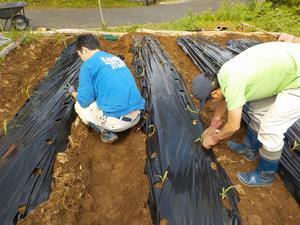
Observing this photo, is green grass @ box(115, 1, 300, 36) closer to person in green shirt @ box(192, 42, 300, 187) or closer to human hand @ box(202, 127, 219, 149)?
human hand @ box(202, 127, 219, 149)

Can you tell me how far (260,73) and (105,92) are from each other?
1484mm

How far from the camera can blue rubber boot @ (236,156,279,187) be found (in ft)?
8.68

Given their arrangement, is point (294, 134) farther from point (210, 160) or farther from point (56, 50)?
point (56, 50)

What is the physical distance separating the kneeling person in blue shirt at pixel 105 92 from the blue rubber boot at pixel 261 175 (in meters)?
1.25

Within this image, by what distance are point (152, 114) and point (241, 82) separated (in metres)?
1.40

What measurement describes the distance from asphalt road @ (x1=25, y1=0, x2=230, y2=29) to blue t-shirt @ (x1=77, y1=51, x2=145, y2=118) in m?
7.09

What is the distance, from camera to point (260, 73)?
2.29 meters

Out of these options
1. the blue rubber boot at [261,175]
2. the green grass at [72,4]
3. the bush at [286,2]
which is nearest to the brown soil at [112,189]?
the blue rubber boot at [261,175]

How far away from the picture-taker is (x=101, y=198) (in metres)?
2.71

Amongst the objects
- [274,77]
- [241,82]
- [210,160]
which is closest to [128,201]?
[210,160]

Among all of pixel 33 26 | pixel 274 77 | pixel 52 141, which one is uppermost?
pixel 274 77

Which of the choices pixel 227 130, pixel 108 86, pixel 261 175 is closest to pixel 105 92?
pixel 108 86

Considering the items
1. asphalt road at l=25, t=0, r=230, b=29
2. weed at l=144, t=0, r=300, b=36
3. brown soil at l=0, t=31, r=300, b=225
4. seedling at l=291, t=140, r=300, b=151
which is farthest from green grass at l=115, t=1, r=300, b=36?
seedling at l=291, t=140, r=300, b=151

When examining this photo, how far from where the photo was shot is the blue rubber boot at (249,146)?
3.05 meters
